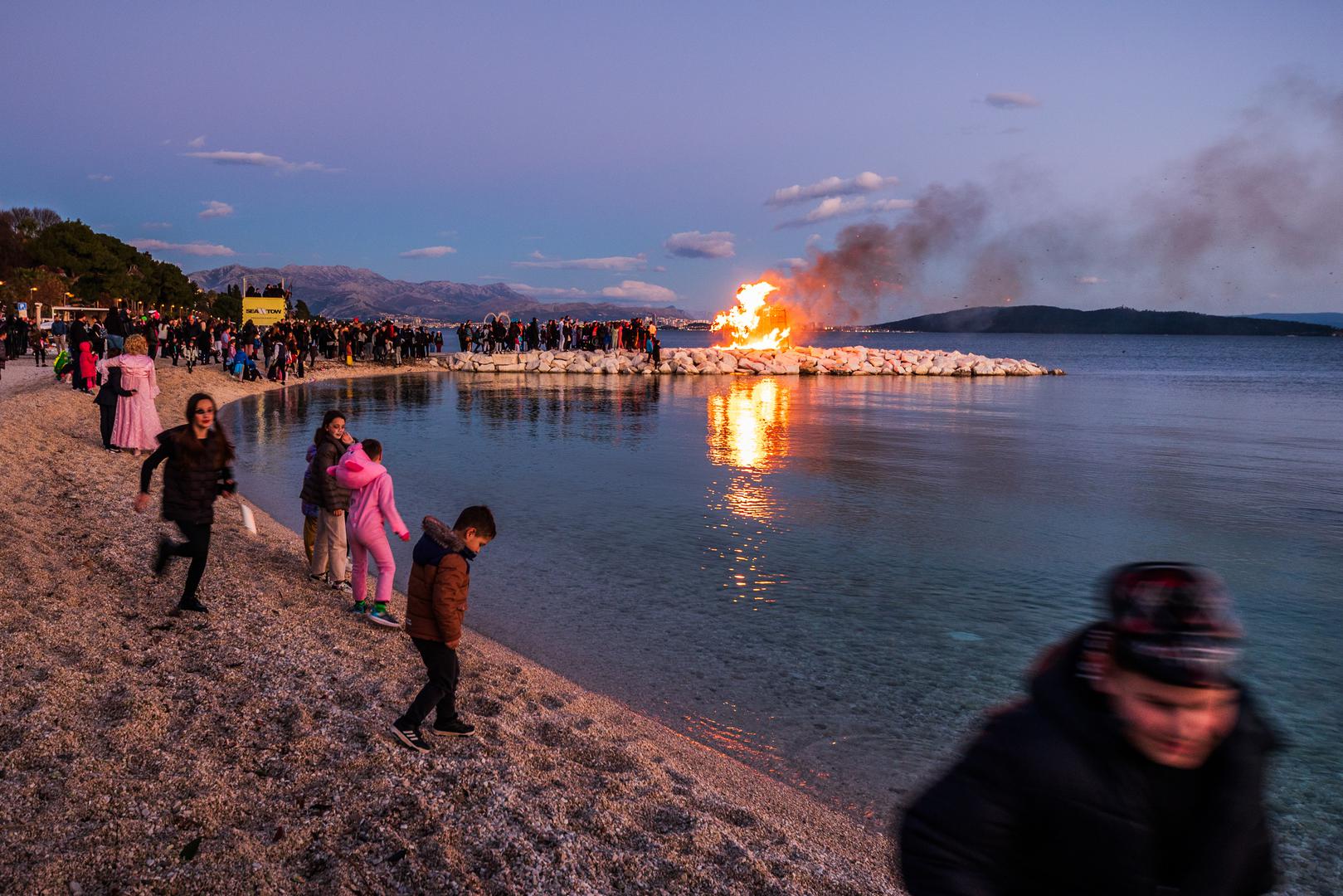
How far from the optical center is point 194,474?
7016mm

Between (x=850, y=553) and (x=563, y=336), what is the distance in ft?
158

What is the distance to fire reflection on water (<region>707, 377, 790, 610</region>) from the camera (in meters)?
9.72

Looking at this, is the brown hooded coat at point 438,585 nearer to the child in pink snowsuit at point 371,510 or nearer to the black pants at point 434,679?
the black pants at point 434,679

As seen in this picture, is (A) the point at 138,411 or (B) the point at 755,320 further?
(B) the point at 755,320

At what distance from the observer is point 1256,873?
1.78 m

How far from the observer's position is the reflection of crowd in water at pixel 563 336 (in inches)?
2172

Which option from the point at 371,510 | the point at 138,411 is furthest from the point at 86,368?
the point at 371,510

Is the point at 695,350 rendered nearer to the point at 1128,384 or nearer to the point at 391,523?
the point at 1128,384

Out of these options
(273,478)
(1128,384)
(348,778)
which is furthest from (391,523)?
(1128,384)

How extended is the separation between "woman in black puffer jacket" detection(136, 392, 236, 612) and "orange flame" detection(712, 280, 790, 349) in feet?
182

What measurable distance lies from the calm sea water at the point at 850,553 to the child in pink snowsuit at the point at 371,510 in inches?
35.3

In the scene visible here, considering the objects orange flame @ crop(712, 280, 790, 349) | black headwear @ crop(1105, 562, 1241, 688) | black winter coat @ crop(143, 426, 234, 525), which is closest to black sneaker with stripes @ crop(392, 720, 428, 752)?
black winter coat @ crop(143, 426, 234, 525)

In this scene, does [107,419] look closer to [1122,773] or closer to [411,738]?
[411,738]

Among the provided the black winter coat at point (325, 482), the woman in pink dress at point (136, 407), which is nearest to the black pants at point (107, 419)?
the woman in pink dress at point (136, 407)
